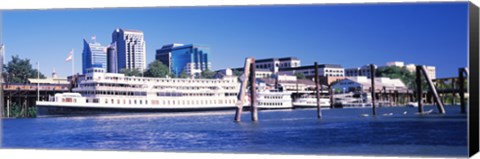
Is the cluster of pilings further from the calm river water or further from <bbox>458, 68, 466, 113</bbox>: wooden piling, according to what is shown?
the calm river water

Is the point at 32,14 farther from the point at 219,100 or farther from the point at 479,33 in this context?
the point at 479,33

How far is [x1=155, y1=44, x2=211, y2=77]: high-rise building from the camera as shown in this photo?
18594 millimetres

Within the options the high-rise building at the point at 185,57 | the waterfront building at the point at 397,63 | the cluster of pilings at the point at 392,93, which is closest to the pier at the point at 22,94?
the high-rise building at the point at 185,57

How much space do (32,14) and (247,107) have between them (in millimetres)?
7335

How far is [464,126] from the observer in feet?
48.8

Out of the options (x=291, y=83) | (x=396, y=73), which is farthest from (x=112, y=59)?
(x=396, y=73)

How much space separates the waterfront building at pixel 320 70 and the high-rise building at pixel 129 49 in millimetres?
3172

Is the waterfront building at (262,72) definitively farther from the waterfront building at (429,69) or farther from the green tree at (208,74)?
the waterfront building at (429,69)

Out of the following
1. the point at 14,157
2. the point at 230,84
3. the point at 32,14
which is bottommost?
the point at 14,157

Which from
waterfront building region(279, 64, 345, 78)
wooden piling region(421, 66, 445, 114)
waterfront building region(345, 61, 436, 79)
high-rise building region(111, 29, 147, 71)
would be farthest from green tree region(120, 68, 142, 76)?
wooden piling region(421, 66, 445, 114)

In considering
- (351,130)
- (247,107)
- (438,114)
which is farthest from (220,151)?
(247,107)

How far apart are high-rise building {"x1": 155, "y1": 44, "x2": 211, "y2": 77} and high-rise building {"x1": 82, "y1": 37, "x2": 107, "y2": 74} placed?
1.25m

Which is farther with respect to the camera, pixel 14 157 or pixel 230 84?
pixel 230 84

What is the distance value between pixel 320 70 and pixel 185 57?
3.06 m
